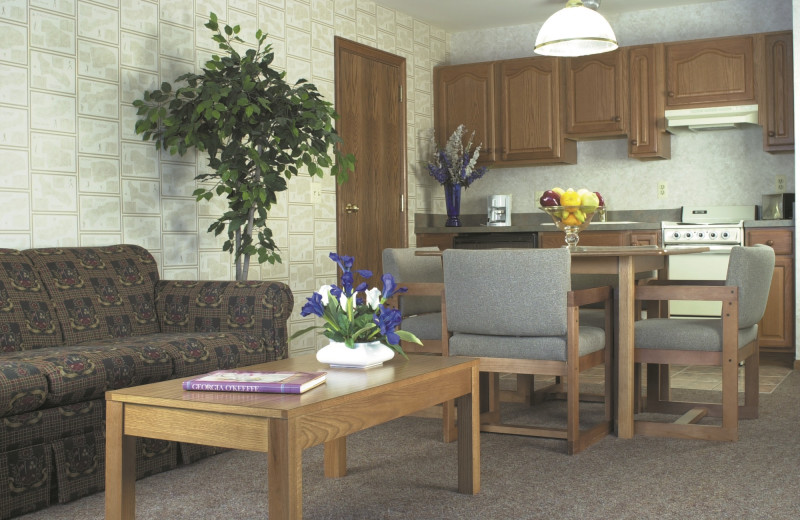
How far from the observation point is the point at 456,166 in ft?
22.4

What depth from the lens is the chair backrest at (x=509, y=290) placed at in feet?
10.6

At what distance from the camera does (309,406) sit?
1981mm

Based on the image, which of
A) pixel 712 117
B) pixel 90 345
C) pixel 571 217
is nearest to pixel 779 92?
pixel 712 117

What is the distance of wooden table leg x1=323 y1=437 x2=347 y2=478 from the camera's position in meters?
2.97

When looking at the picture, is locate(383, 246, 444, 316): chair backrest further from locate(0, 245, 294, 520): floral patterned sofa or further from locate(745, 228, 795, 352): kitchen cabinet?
locate(745, 228, 795, 352): kitchen cabinet

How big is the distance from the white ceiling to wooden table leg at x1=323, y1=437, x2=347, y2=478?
417 centimetres

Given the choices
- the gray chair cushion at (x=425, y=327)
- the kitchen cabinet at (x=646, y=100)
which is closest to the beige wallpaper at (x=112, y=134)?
the gray chair cushion at (x=425, y=327)

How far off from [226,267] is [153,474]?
6.41 feet

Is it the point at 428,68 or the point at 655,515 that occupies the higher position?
the point at 428,68

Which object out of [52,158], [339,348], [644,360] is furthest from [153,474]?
[644,360]

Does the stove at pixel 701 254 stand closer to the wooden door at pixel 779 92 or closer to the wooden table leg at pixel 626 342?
the wooden door at pixel 779 92

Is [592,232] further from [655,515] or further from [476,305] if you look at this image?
[655,515]

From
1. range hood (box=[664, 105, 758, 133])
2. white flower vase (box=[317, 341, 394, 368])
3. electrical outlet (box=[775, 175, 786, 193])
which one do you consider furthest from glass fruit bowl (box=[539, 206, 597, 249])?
electrical outlet (box=[775, 175, 786, 193])

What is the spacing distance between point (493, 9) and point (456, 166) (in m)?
1.20
